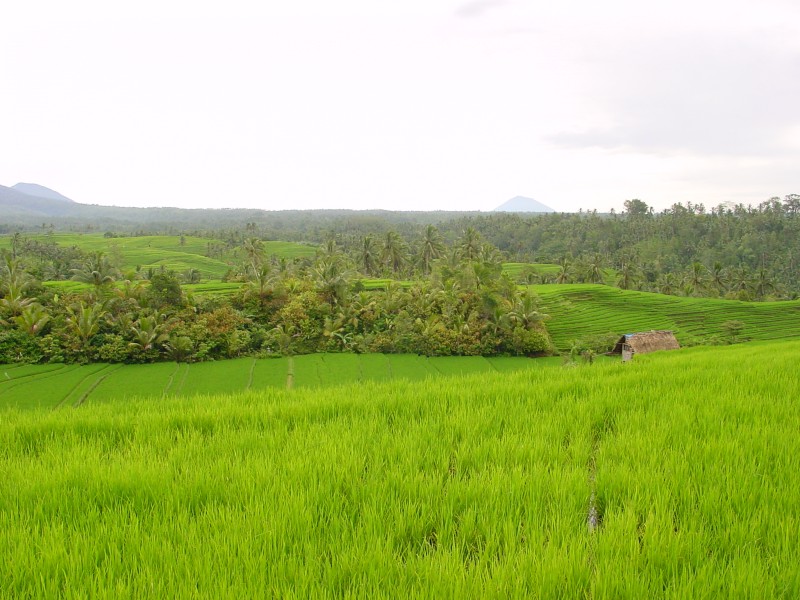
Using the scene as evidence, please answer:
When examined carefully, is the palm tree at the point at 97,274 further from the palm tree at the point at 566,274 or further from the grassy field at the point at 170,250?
the palm tree at the point at 566,274

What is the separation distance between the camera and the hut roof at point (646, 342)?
3372 cm

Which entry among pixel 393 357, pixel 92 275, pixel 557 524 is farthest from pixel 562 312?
pixel 557 524

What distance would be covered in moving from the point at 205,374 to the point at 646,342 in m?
30.3

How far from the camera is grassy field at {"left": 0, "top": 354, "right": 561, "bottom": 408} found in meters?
24.9

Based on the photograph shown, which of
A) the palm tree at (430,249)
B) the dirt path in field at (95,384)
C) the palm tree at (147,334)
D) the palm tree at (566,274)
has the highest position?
the palm tree at (430,249)

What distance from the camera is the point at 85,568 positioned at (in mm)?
1979

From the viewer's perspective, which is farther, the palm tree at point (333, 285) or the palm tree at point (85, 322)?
the palm tree at point (333, 285)

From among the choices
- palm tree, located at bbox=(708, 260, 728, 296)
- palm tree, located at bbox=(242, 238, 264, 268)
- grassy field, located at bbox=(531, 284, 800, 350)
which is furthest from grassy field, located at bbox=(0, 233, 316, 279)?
palm tree, located at bbox=(708, 260, 728, 296)

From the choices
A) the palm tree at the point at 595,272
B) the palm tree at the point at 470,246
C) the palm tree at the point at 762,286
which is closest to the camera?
the palm tree at the point at 470,246

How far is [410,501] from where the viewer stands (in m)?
2.52

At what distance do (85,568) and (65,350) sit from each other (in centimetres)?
3459

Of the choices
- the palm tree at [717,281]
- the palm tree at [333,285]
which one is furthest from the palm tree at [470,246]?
the palm tree at [717,281]

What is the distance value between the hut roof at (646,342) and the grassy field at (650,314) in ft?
23.7

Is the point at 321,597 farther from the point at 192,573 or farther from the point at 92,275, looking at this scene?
the point at 92,275
